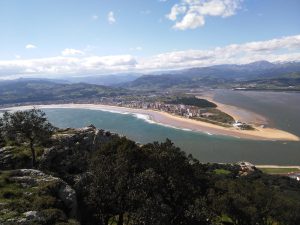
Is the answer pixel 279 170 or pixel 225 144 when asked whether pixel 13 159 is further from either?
pixel 225 144

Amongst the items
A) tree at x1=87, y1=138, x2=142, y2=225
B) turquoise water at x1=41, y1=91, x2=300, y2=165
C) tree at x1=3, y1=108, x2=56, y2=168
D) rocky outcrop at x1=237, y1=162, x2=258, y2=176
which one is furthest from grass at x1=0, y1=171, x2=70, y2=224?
turquoise water at x1=41, y1=91, x2=300, y2=165

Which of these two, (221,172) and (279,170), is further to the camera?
(279,170)

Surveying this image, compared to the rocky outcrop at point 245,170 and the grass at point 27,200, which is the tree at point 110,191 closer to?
the grass at point 27,200

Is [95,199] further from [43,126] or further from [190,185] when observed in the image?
[43,126]

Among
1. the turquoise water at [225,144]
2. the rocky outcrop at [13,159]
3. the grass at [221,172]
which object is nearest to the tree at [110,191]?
the rocky outcrop at [13,159]

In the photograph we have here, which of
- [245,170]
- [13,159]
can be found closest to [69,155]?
[13,159]

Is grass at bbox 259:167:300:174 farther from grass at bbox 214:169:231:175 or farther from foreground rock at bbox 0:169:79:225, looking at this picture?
foreground rock at bbox 0:169:79:225
